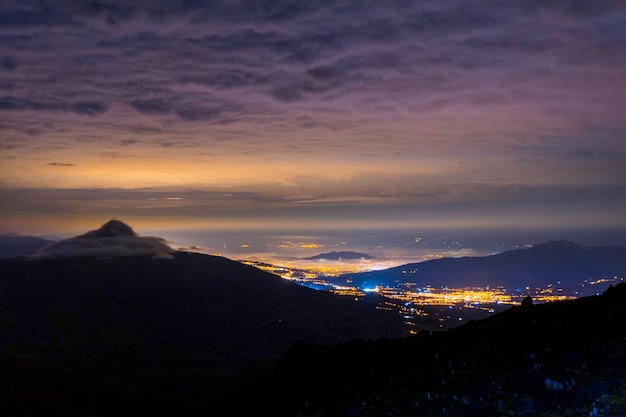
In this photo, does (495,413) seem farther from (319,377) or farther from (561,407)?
(319,377)

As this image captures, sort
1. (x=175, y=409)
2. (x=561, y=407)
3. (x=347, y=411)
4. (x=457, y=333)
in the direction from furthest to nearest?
(x=175, y=409) → (x=457, y=333) → (x=347, y=411) → (x=561, y=407)

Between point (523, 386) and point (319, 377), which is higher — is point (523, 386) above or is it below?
above

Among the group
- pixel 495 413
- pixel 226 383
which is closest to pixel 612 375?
pixel 495 413

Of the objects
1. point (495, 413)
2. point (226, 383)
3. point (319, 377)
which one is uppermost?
point (495, 413)

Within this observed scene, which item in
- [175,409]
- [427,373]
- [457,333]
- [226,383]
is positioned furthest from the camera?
[226,383]

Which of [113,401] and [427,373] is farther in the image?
[113,401]

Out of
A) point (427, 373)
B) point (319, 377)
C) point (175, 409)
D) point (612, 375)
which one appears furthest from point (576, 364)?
point (175, 409)

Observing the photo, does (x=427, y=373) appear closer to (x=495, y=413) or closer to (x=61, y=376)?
(x=495, y=413)
